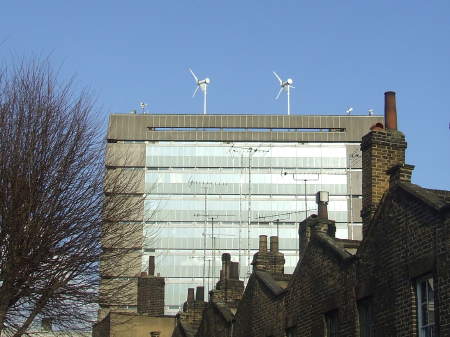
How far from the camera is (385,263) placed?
2459cm

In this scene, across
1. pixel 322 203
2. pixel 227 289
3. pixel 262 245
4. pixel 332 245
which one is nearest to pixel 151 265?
pixel 227 289

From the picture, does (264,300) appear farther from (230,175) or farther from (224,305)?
(230,175)

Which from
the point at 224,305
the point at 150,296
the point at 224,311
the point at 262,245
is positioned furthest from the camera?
the point at 150,296

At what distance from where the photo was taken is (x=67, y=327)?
96.4 ft

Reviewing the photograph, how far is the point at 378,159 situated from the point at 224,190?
10875 centimetres

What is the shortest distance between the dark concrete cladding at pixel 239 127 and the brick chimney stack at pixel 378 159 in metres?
110

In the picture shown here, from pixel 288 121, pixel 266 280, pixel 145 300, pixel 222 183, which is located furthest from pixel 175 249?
pixel 266 280

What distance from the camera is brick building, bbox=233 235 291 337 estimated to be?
32438 mm

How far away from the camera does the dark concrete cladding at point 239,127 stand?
137125mm

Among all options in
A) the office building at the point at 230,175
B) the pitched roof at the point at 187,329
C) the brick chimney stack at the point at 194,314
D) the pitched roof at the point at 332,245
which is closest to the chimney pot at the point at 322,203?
the pitched roof at the point at 332,245

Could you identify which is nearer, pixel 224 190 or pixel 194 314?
pixel 194 314

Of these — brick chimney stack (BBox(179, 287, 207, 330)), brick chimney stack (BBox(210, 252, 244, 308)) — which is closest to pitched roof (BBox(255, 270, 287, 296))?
brick chimney stack (BBox(210, 252, 244, 308))

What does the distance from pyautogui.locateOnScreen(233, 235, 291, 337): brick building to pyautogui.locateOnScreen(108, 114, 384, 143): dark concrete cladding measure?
325ft

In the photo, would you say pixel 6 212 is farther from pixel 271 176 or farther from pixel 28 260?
pixel 271 176
